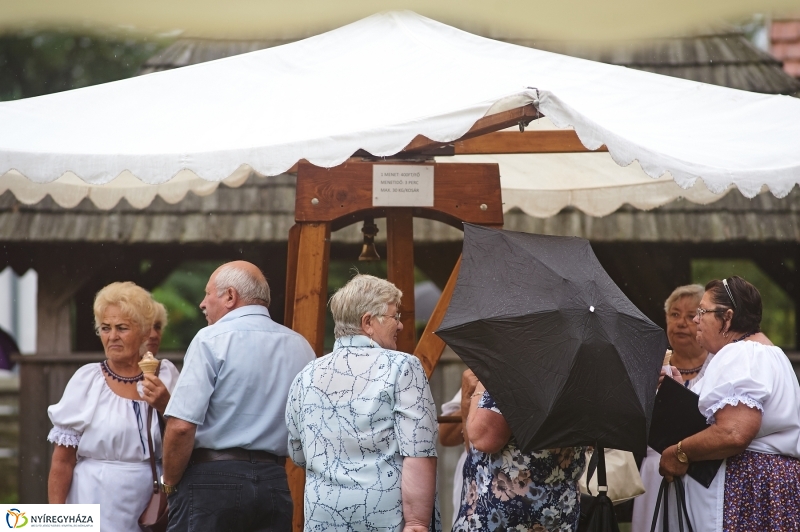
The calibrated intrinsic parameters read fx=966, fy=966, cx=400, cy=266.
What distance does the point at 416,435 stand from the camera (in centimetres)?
311

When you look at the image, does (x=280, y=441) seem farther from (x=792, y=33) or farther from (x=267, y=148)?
(x=792, y=33)

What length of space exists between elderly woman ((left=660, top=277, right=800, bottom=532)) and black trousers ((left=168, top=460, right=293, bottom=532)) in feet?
4.93

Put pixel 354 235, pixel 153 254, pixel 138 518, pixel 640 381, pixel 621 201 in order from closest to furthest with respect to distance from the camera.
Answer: pixel 640 381 < pixel 138 518 < pixel 621 201 < pixel 354 235 < pixel 153 254

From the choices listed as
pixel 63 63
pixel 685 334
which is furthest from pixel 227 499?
pixel 63 63

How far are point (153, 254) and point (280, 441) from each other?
440cm

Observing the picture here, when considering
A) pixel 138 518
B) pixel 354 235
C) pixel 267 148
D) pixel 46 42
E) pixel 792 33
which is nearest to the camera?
pixel 267 148

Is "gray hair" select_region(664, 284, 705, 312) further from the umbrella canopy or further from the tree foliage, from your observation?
the tree foliage

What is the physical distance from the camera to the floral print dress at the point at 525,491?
10.6 feet

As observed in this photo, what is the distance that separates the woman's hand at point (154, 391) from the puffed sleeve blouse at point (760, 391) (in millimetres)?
2061

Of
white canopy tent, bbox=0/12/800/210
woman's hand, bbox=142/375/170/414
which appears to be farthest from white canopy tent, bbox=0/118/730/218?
woman's hand, bbox=142/375/170/414

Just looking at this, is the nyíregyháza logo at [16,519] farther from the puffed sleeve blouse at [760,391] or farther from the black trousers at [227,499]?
the puffed sleeve blouse at [760,391]

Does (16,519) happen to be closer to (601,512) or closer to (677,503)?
(601,512)

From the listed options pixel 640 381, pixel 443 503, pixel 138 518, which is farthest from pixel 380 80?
pixel 443 503

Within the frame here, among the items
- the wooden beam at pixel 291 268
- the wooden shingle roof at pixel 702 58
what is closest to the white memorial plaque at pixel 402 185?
the wooden beam at pixel 291 268
